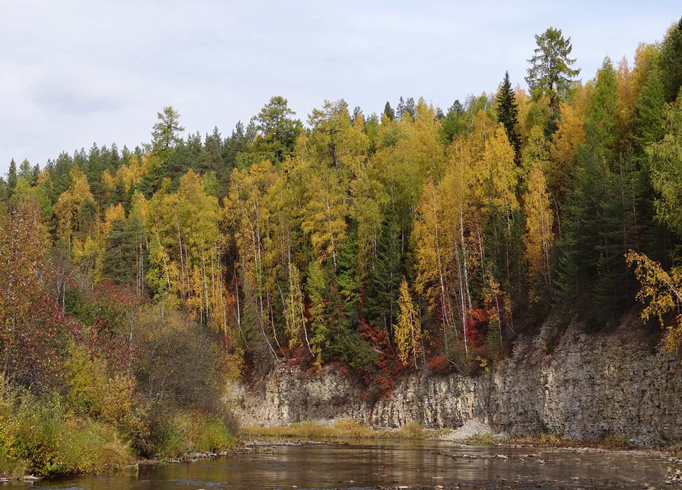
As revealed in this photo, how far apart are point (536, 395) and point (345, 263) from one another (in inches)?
1027

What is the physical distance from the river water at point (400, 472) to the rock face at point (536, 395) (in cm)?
510

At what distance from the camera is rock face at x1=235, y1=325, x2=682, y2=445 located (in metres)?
37.7

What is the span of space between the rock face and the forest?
5.57ft

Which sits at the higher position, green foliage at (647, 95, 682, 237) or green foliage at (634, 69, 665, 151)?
green foliage at (634, 69, 665, 151)

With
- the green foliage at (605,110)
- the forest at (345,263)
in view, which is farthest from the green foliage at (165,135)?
the green foliage at (605,110)

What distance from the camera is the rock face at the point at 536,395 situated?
37.7 metres

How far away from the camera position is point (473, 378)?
5362 cm

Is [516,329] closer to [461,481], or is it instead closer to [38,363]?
[461,481]

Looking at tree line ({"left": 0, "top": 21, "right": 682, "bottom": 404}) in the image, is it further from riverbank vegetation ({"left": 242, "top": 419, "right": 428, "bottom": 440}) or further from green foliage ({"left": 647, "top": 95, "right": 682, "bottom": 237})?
riverbank vegetation ({"left": 242, "top": 419, "right": 428, "bottom": 440})

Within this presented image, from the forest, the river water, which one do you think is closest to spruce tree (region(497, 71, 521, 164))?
the forest

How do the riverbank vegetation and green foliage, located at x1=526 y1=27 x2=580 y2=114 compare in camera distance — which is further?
green foliage, located at x1=526 y1=27 x2=580 y2=114

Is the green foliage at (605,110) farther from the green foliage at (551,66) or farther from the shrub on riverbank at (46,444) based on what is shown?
the shrub on riverbank at (46,444)

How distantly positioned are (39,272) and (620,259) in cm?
3404

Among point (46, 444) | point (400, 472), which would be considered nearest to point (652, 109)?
point (400, 472)
